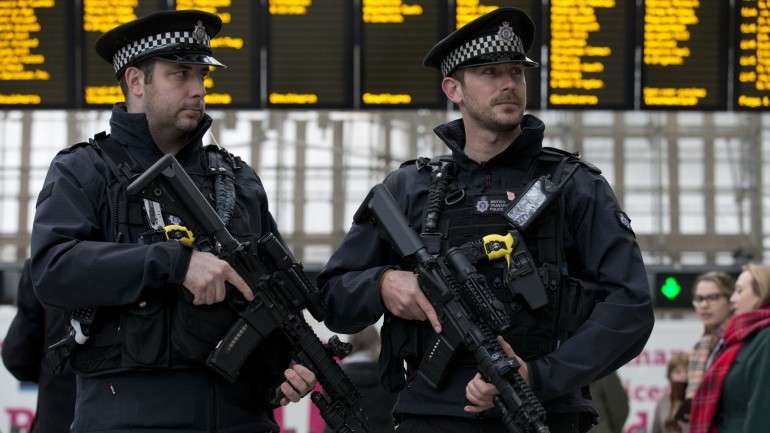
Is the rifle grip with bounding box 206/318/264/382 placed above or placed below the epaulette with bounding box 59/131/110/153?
below

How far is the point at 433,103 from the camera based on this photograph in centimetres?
863

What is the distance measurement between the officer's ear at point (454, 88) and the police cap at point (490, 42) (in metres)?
0.03

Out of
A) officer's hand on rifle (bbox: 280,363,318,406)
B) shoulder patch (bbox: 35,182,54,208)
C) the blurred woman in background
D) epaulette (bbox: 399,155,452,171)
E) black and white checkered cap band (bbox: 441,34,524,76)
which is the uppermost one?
black and white checkered cap band (bbox: 441,34,524,76)

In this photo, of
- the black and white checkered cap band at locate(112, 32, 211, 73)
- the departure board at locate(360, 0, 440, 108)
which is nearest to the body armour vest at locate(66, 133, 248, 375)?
the black and white checkered cap band at locate(112, 32, 211, 73)

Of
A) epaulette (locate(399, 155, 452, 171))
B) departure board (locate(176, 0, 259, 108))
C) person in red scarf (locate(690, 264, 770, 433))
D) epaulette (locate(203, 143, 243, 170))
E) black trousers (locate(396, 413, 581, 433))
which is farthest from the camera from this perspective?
departure board (locate(176, 0, 259, 108))

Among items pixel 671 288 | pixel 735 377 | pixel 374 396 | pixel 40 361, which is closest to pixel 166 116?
pixel 40 361

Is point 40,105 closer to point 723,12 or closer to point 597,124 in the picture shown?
point 723,12

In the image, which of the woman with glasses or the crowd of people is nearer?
the crowd of people

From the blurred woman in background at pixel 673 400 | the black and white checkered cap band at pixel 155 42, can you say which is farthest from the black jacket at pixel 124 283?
the blurred woman in background at pixel 673 400

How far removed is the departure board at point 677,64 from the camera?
8.78 metres

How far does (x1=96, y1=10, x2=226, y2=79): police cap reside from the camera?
484 cm

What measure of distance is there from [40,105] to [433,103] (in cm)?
234

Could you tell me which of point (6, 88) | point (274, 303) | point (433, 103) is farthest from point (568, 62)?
point (274, 303)

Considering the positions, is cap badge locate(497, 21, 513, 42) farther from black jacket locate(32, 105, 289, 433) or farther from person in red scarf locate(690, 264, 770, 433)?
person in red scarf locate(690, 264, 770, 433)
